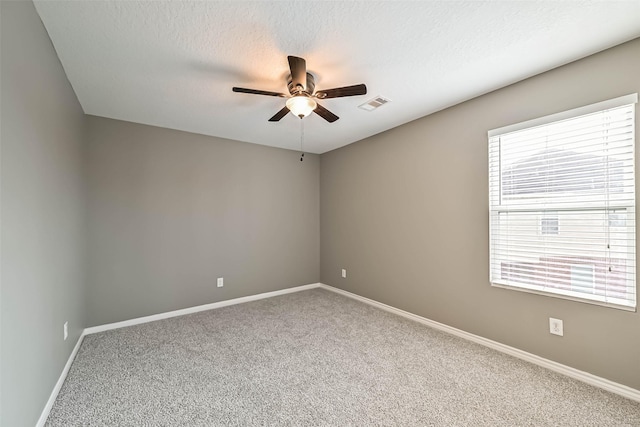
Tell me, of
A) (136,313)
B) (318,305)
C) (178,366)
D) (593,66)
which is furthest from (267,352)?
(593,66)

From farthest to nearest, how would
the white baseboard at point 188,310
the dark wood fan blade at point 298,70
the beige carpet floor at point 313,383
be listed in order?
1. the white baseboard at point 188,310
2. the dark wood fan blade at point 298,70
3. the beige carpet floor at point 313,383

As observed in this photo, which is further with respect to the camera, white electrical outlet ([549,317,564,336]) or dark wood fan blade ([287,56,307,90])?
white electrical outlet ([549,317,564,336])

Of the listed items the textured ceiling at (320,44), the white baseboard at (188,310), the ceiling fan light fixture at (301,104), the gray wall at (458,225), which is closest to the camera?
the textured ceiling at (320,44)

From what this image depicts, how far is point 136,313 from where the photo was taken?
10.7 feet

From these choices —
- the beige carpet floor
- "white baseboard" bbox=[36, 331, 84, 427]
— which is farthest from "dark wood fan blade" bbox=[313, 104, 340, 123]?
"white baseboard" bbox=[36, 331, 84, 427]

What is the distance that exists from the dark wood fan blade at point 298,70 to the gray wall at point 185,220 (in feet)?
7.58

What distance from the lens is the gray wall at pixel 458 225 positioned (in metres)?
1.98

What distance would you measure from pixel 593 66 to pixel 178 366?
401 cm

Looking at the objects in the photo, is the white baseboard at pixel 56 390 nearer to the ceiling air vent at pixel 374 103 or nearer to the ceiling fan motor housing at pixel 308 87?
the ceiling fan motor housing at pixel 308 87

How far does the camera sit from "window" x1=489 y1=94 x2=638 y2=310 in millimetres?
1894

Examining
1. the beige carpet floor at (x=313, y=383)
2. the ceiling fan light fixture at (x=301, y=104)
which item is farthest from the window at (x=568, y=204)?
the ceiling fan light fixture at (x=301, y=104)

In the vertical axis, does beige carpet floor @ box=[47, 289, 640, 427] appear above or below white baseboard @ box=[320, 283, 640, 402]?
below

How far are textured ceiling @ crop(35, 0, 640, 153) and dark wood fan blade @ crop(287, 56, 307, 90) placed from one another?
0.42 ft

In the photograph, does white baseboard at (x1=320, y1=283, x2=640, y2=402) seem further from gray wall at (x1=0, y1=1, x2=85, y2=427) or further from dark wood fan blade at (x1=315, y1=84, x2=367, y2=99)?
gray wall at (x1=0, y1=1, x2=85, y2=427)
